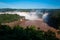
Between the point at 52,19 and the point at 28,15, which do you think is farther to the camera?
the point at 28,15

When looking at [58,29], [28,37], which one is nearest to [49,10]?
[58,29]

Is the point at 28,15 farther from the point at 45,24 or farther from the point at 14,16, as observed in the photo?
the point at 45,24

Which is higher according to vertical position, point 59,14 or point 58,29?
point 59,14

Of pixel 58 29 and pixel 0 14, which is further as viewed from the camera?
pixel 0 14

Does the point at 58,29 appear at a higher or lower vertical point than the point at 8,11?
lower

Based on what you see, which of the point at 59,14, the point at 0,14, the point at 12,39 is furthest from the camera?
the point at 0,14

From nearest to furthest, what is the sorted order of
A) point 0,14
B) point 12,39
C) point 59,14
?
point 12,39 → point 59,14 → point 0,14

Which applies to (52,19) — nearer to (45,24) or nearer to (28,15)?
(45,24)

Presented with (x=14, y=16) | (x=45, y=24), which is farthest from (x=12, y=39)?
(x=14, y=16)
